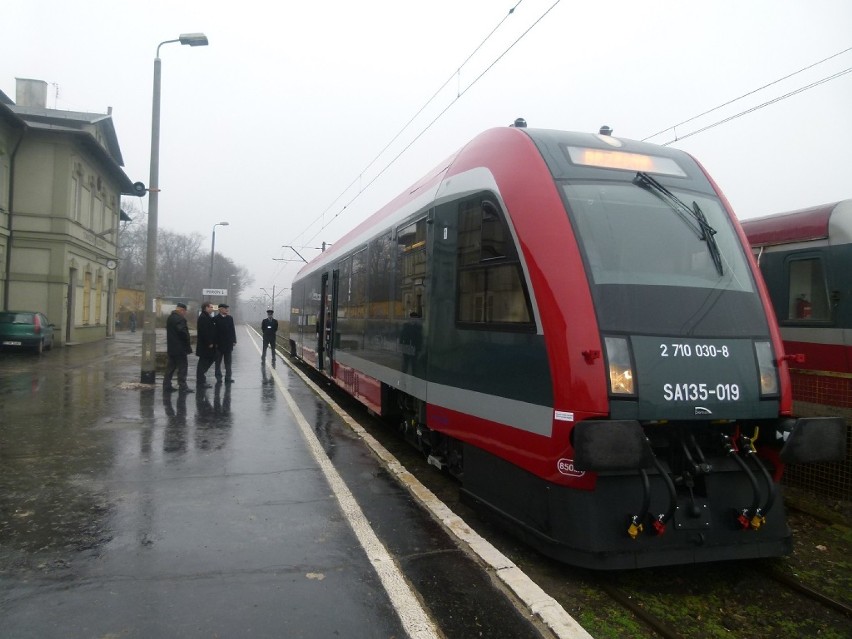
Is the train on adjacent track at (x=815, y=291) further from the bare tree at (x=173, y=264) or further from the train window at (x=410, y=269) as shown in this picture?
the bare tree at (x=173, y=264)

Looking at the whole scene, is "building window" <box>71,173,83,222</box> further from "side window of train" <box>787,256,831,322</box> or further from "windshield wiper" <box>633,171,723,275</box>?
"windshield wiper" <box>633,171,723,275</box>

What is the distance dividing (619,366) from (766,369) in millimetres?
1129

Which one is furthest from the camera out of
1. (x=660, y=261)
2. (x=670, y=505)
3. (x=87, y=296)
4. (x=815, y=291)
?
(x=87, y=296)

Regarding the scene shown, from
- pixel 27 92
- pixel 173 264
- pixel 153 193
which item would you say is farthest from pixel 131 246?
pixel 153 193

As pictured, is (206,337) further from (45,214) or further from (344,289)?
(45,214)

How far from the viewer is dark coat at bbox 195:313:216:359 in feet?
44.9

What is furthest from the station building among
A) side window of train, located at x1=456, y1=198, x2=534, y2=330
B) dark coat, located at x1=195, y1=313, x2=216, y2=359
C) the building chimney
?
side window of train, located at x1=456, y1=198, x2=534, y2=330

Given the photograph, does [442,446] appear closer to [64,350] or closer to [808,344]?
[808,344]

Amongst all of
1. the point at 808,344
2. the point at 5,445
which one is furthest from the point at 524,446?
the point at 5,445

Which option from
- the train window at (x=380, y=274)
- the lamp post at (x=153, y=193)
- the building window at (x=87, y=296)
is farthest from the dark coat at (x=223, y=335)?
the building window at (x=87, y=296)

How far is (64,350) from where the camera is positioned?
21.6 meters

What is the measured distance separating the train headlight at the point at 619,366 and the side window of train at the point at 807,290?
4.36 meters

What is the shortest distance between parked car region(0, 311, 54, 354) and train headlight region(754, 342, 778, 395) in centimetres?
2089

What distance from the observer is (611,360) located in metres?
3.88
